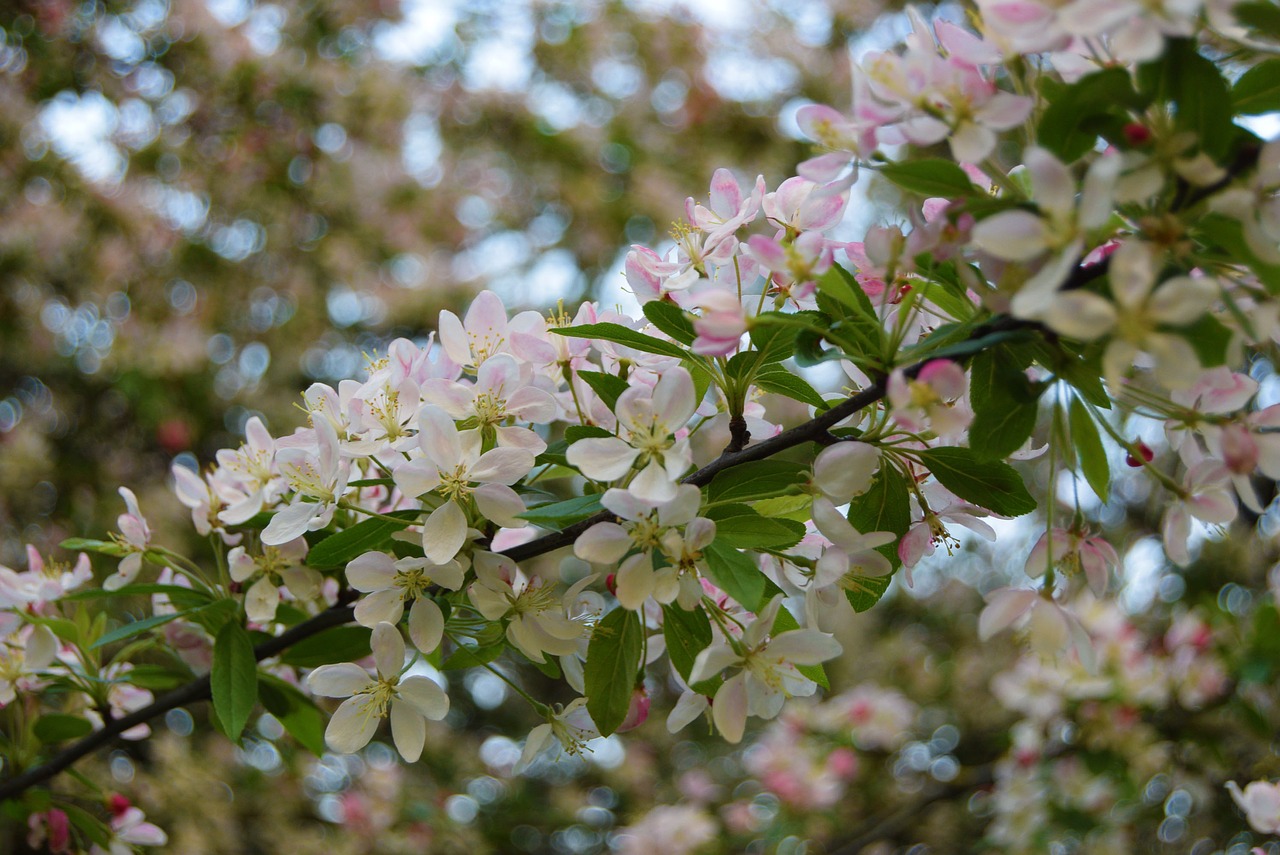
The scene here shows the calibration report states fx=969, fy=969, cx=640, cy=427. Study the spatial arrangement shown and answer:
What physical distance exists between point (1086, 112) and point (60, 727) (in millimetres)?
1311

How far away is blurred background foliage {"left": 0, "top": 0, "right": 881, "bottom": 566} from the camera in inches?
144

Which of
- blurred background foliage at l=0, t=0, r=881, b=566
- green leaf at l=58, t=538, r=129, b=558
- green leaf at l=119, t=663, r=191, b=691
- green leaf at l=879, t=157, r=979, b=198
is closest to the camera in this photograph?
green leaf at l=879, t=157, r=979, b=198

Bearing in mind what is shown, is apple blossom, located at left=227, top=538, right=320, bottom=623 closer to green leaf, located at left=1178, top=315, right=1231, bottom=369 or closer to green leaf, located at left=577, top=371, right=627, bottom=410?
green leaf, located at left=577, top=371, right=627, bottom=410

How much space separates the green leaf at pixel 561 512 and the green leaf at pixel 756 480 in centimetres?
11

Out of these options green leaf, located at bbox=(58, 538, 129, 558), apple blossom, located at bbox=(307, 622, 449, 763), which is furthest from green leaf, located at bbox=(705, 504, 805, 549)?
green leaf, located at bbox=(58, 538, 129, 558)

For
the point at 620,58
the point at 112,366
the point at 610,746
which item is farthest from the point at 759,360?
the point at 620,58

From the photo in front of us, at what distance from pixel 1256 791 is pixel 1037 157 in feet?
2.94

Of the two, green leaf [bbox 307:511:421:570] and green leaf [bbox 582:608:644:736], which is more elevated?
green leaf [bbox 307:511:421:570]

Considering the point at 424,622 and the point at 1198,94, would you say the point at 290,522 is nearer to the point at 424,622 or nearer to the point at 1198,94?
the point at 424,622

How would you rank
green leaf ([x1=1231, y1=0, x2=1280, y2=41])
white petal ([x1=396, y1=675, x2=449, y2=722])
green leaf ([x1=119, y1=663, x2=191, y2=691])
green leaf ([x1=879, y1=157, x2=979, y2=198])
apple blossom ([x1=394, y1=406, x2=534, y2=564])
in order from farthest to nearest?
green leaf ([x1=119, y1=663, x2=191, y2=691]) < white petal ([x1=396, y1=675, x2=449, y2=722]) < apple blossom ([x1=394, y1=406, x2=534, y2=564]) < green leaf ([x1=879, y1=157, x2=979, y2=198]) < green leaf ([x1=1231, y1=0, x2=1280, y2=41])

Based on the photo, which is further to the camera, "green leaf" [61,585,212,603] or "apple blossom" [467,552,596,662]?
"green leaf" [61,585,212,603]

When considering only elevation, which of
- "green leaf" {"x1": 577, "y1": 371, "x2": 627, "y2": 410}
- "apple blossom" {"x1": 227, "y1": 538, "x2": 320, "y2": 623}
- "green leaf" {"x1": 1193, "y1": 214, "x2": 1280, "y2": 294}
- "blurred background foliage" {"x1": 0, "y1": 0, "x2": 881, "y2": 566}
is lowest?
"blurred background foliage" {"x1": 0, "y1": 0, "x2": 881, "y2": 566}

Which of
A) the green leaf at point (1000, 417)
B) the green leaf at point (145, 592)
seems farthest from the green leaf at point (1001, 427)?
the green leaf at point (145, 592)

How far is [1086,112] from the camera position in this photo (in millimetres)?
664
